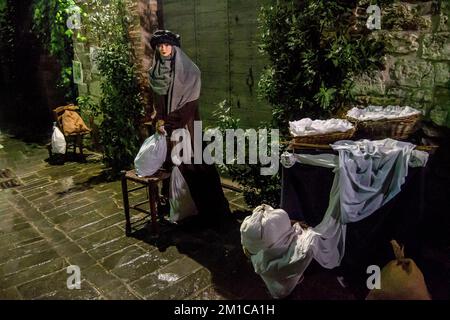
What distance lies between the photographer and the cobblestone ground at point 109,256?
358cm

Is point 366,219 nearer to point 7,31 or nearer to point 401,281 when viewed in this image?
point 401,281

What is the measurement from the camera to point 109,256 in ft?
13.9

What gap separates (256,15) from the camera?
5.37 meters

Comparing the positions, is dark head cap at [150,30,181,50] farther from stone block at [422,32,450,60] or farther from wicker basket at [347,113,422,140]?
stone block at [422,32,450,60]

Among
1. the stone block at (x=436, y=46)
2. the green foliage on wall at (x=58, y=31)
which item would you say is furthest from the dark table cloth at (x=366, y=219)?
the green foliage on wall at (x=58, y=31)

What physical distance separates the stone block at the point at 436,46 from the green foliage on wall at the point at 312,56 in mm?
406

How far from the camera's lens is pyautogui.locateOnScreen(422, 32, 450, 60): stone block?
3.52 meters

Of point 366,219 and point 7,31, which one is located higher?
point 7,31

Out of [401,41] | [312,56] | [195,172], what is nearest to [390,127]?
[401,41]

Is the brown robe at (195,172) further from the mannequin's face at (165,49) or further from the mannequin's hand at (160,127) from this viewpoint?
the mannequin's face at (165,49)

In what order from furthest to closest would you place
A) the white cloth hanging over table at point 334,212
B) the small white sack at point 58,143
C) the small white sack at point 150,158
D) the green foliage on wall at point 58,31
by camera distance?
1. the green foliage on wall at point 58,31
2. the small white sack at point 58,143
3. the small white sack at point 150,158
4. the white cloth hanging over table at point 334,212

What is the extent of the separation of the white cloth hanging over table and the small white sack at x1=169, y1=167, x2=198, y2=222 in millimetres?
1639

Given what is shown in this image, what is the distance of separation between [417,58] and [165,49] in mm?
2674

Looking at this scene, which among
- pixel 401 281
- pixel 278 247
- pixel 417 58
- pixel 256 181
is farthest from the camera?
pixel 256 181
